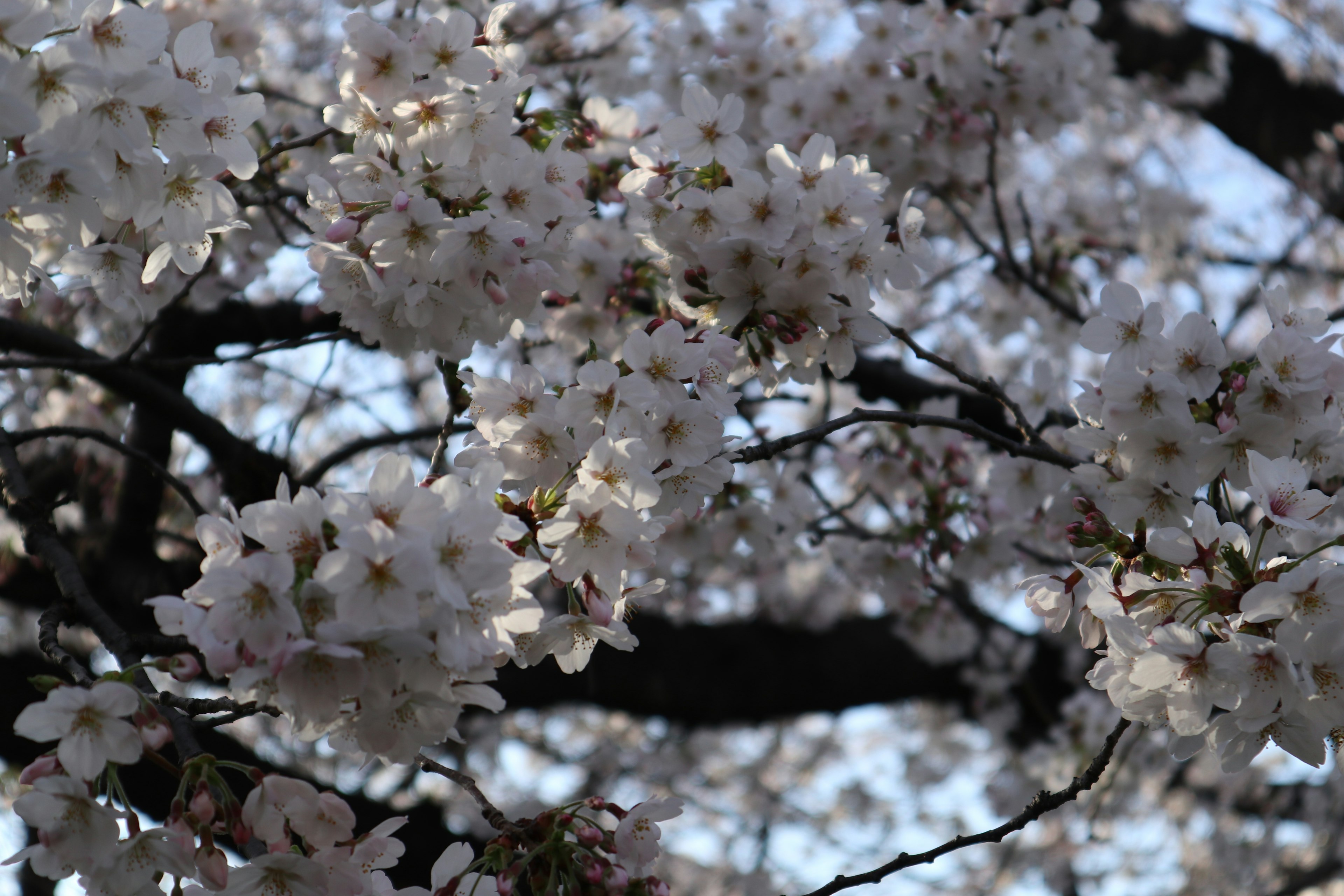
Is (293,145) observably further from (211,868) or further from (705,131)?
(211,868)

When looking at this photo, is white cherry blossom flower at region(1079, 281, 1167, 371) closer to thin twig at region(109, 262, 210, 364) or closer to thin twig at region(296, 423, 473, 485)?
thin twig at region(296, 423, 473, 485)

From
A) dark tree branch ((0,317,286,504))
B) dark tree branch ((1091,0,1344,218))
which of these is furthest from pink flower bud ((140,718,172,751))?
dark tree branch ((1091,0,1344,218))

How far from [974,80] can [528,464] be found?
8.47 ft

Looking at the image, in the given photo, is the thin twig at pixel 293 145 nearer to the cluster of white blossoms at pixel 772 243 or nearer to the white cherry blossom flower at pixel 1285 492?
the cluster of white blossoms at pixel 772 243

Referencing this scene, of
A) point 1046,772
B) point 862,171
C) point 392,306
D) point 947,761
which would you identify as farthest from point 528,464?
point 947,761

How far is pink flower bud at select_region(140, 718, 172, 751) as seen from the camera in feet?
4.14

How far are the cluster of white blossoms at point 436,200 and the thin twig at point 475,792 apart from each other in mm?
759

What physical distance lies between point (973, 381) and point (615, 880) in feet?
3.85

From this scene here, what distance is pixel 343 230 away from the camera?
1827mm

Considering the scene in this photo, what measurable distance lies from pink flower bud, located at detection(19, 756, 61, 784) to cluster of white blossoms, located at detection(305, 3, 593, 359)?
895mm

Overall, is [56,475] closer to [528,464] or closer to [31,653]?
[31,653]

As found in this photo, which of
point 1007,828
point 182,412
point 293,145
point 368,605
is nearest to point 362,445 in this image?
point 182,412

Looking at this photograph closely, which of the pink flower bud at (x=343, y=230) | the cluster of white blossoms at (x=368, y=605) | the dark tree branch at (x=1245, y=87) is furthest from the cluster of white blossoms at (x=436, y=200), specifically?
the dark tree branch at (x=1245, y=87)

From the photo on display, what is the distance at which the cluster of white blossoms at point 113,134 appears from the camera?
1495mm
